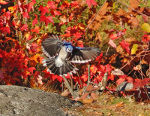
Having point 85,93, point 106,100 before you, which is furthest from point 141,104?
point 85,93

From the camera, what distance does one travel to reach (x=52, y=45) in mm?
4301

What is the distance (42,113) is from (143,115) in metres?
1.18

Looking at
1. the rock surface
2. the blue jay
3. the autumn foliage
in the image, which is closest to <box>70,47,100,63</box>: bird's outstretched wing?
the blue jay

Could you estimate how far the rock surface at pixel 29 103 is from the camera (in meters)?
3.48

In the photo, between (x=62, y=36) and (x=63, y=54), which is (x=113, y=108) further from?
(x=62, y=36)

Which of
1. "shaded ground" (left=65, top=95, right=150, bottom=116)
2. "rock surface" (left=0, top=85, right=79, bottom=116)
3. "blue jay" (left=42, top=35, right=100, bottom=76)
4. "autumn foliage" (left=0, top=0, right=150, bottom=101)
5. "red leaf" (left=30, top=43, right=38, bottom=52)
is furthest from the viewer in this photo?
"red leaf" (left=30, top=43, right=38, bottom=52)

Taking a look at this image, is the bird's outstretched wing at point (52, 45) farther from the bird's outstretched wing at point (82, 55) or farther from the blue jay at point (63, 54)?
the bird's outstretched wing at point (82, 55)

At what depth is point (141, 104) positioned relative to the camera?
4000 mm

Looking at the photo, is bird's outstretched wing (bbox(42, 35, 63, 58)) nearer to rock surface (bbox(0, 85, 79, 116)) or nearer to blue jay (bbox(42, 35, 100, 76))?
blue jay (bbox(42, 35, 100, 76))

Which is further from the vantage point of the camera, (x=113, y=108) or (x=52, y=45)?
(x=52, y=45)

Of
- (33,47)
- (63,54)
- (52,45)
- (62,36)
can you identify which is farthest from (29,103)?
(62,36)

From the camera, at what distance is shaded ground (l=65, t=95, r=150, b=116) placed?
11.9 feet

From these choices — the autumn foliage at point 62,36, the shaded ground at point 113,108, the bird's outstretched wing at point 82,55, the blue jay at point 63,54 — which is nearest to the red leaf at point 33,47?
the autumn foliage at point 62,36

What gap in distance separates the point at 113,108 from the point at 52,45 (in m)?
1.25
